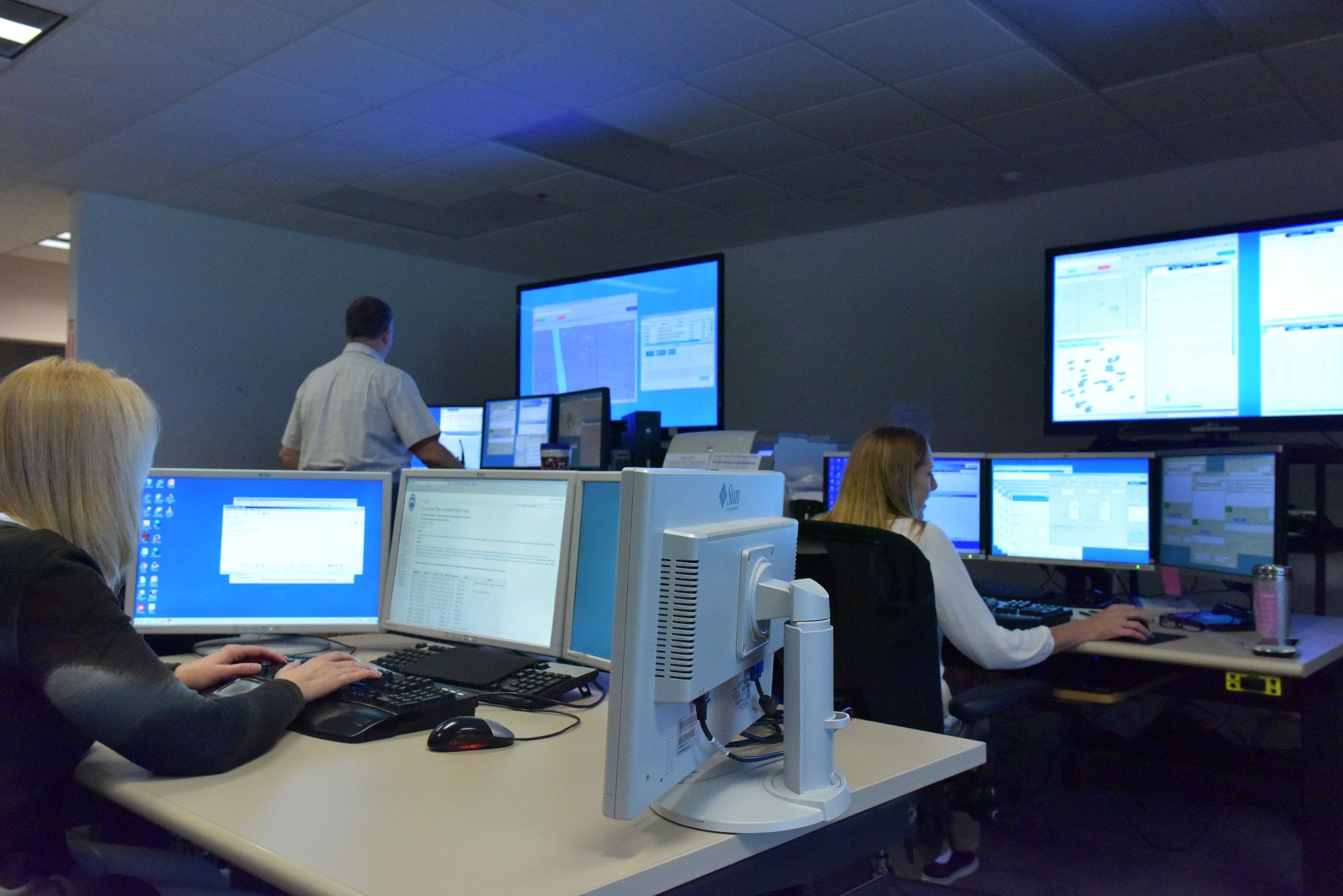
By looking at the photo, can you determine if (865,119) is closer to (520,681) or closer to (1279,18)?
(1279,18)

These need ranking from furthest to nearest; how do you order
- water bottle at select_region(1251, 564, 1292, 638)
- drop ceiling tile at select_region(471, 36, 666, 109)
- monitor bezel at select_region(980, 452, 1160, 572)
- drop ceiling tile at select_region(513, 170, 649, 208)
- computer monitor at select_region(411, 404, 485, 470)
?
computer monitor at select_region(411, 404, 485, 470) → drop ceiling tile at select_region(513, 170, 649, 208) → drop ceiling tile at select_region(471, 36, 666, 109) → monitor bezel at select_region(980, 452, 1160, 572) → water bottle at select_region(1251, 564, 1292, 638)

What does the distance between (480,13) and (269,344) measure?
3186mm

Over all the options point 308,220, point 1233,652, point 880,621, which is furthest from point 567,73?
point 1233,652

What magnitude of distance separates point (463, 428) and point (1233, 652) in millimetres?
4118

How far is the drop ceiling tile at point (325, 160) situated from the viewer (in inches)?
160

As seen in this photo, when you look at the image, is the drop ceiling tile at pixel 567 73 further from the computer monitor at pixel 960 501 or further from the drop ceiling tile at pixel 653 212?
the computer monitor at pixel 960 501

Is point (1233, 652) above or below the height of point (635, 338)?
below

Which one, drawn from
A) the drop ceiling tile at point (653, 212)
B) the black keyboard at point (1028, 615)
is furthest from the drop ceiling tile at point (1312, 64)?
the drop ceiling tile at point (653, 212)

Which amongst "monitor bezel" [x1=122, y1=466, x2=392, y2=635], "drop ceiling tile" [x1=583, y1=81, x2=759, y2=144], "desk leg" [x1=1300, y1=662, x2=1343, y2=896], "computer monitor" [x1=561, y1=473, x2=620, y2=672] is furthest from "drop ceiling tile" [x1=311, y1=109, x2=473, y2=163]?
"desk leg" [x1=1300, y1=662, x2=1343, y2=896]

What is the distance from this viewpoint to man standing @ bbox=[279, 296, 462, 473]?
3.40 m

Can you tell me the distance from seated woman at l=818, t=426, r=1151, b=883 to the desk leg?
38 cm

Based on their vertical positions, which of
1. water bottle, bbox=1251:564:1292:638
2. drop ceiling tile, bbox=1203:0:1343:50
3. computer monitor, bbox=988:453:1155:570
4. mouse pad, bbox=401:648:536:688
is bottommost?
mouse pad, bbox=401:648:536:688

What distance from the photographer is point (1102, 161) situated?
4.12 meters

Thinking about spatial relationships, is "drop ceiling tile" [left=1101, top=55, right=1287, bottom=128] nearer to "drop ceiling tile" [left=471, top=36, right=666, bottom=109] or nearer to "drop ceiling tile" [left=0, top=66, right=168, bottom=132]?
"drop ceiling tile" [left=471, top=36, right=666, bottom=109]
